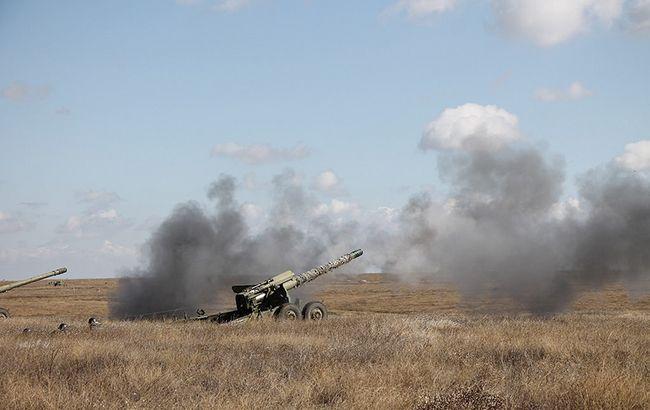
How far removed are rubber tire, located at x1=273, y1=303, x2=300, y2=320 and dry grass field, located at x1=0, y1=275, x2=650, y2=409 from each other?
5.45 meters

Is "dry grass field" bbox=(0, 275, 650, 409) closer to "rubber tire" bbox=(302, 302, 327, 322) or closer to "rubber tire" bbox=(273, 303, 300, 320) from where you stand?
"rubber tire" bbox=(273, 303, 300, 320)

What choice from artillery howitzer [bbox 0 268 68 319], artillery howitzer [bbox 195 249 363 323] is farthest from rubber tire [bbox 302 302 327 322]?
artillery howitzer [bbox 0 268 68 319]

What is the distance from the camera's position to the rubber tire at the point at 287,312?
22.5 m

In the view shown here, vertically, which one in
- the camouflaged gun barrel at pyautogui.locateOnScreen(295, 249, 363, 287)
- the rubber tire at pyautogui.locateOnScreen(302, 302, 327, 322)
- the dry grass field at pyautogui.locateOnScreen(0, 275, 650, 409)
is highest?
the camouflaged gun barrel at pyautogui.locateOnScreen(295, 249, 363, 287)

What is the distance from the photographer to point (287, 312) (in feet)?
74.2

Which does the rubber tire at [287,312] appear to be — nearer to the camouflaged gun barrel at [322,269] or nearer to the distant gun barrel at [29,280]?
the camouflaged gun barrel at [322,269]

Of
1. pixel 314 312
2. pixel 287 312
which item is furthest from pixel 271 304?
pixel 314 312

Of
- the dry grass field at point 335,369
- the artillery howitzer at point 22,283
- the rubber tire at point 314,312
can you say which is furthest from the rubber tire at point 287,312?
the artillery howitzer at point 22,283

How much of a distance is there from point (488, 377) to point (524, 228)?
18.9 metres

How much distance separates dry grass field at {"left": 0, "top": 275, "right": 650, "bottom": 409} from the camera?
25.9 ft

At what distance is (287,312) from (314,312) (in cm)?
102

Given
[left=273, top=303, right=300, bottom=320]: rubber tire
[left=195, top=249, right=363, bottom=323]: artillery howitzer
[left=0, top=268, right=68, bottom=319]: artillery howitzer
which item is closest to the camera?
[left=273, top=303, right=300, bottom=320]: rubber tire

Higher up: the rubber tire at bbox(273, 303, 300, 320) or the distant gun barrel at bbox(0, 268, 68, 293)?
the distant gun barrel at bbox(0, 268, 68, 293)

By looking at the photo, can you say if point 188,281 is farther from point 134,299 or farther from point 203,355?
point 203,355
